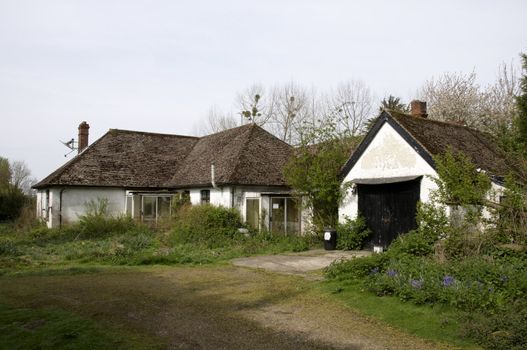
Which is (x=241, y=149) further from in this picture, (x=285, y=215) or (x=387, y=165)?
(x=387, y=165)

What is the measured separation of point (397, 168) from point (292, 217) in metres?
6.65

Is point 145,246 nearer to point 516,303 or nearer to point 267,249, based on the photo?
point 267,249

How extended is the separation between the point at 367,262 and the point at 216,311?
13.4 feet

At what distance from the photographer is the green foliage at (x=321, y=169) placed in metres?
19.1

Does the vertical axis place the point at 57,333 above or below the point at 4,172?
below

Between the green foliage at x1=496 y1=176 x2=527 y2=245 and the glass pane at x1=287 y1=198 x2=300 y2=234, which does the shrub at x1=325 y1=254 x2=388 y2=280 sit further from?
the glass pane at x1=287 y1=198 x2=300 y2=234

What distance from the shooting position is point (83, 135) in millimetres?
32562

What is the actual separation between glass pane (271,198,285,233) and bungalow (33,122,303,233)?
0.05m

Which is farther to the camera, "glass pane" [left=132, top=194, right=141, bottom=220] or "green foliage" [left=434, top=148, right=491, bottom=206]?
"glass pane" [left=132, top=194, right=141, bottom=220]

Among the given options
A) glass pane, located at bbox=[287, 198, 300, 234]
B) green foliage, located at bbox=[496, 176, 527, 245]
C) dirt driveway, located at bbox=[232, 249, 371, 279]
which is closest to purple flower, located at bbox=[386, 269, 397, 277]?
dirt driveway, located at bbox=[232, 249, 371, 279]

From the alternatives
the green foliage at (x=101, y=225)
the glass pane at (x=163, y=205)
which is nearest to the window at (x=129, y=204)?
the glass pane at (x=163, y=205)

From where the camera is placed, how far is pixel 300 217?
22000 millimetres

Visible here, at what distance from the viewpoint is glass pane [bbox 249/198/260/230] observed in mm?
21828

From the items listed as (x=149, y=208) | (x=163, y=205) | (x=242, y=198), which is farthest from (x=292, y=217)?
(x=149, y=208)
